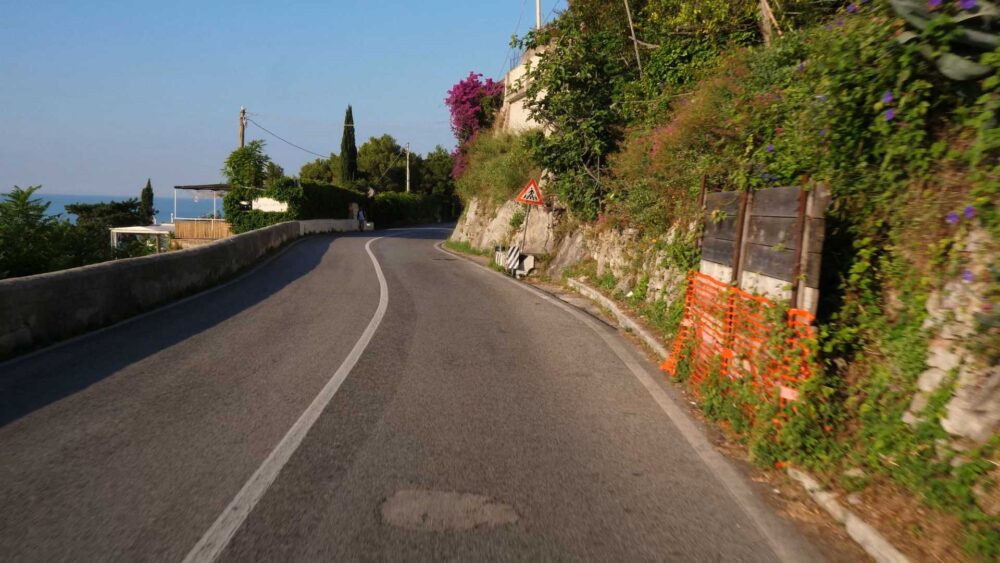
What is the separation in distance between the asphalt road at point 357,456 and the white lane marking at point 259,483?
0.02 metres

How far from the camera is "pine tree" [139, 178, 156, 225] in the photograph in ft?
249

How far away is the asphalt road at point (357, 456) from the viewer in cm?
405

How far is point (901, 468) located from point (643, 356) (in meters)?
4.96

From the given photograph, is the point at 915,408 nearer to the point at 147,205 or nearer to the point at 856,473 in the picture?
the point at 856,473

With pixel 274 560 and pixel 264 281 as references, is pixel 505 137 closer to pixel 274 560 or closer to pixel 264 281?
pixel 264 281

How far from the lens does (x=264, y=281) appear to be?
18078 millimetres

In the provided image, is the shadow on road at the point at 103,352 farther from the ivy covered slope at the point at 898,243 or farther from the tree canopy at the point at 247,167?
the tree canopy at the point at 247,167

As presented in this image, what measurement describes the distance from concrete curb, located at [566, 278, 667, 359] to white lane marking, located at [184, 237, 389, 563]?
399 cm

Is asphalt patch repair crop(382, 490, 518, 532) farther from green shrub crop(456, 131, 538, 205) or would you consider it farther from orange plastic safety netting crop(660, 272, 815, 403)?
green shrub crop(456, 131, 538, 205)

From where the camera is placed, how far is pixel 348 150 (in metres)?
71.9

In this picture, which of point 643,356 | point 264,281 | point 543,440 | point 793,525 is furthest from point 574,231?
point 793,525

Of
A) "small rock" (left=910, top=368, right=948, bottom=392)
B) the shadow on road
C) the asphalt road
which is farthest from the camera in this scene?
the shadow on road

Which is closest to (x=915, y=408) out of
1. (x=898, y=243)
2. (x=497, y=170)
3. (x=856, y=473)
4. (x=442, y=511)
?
(x=856, y=473)

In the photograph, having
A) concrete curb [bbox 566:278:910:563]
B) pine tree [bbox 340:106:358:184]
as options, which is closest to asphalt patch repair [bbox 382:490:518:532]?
concrete curb [bbox 566:278:910:563]
